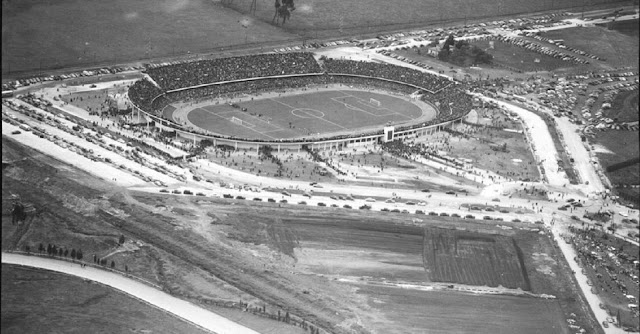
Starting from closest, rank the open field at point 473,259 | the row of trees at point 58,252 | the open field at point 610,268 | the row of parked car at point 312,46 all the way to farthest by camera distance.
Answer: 1. the row of trees at point 58,252
2. the open field at point 610,268
3. the open field at point 473,259
4. the row of parked car at point 312,46

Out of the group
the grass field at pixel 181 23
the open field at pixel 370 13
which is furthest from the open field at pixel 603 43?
the grass field at pixel 181 23

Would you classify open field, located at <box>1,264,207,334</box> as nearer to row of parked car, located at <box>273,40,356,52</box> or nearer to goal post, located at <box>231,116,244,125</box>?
goal post, located at <box>231,116,244,125</box>

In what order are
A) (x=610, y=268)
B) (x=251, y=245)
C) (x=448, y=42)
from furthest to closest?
(x=448, y=42) < (x=251, y=245) < (x=610, y=268)

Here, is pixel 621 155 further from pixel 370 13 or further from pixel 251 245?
pixel 370 13

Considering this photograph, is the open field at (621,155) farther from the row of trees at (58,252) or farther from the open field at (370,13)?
the row of trees at (58,252)

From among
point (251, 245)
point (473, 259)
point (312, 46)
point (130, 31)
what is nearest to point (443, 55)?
point (312, 46)

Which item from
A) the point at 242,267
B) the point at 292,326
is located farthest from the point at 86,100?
the point at 292,326

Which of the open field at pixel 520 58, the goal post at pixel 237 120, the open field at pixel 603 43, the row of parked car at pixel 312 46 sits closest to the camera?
the goal post at pixel 237 120

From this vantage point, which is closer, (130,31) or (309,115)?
(309,115)
